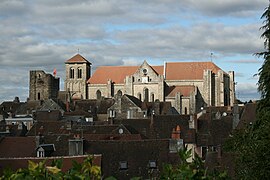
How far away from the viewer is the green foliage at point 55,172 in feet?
16.3

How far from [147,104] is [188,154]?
74.4 meters

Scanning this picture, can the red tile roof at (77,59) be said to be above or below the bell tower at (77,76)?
above

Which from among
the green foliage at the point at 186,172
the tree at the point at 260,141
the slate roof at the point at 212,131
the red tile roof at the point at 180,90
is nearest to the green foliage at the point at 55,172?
the green foliage at the point at 186,172

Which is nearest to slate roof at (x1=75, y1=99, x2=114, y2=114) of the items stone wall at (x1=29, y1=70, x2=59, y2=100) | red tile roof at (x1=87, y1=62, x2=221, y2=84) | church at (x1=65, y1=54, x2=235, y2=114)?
church at (x1=65, y1=54, x2=235, y2=114)

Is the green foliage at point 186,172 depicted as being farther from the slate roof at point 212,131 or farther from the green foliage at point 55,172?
the slate roof at point 212,131

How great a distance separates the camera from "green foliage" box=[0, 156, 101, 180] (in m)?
4.98

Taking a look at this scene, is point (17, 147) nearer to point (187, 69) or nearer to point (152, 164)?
point (152, 164)

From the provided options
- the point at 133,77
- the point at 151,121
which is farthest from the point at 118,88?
the point at 151,121

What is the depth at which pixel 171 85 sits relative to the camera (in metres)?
98.6

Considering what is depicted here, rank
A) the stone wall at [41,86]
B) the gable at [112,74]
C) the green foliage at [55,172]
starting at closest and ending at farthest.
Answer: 1. the green foliage at [55,172]
2. the stone wall at [41,86]
3. the gable at [112,74]

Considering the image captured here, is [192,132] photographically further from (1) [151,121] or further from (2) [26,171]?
(2) [26,171]

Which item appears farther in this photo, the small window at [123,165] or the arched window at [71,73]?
the arched window at [71,73]

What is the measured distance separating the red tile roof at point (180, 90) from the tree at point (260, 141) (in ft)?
244

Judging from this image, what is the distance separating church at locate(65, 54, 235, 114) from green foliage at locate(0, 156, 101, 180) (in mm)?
84390
